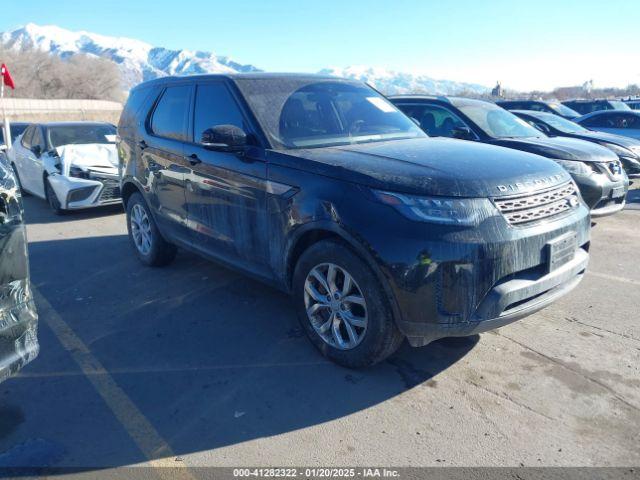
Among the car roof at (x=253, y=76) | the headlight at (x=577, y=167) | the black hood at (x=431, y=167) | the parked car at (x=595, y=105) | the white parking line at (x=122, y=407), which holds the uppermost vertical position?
the parked car at (x=595, y=105)

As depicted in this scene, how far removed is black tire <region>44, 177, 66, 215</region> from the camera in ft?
28.6

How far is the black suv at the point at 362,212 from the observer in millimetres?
2912

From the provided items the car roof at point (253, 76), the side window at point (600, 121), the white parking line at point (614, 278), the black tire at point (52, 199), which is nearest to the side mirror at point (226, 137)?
the car roof at point (253, 76)

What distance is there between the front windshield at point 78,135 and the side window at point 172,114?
4.91 m

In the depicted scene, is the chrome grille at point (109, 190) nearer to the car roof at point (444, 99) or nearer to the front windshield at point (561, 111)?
the car roof at point (444, 99)

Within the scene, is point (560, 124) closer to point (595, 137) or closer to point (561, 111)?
point (595, 137)

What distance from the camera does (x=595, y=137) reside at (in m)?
9.35

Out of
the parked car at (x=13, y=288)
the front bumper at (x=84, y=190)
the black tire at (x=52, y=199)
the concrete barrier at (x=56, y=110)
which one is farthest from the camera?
the concrete barrier at (x=56, y=110)

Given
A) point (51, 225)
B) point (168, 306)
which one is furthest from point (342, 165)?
point (51, 225)

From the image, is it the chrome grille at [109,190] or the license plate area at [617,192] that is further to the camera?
the chrome grille at [109,190]

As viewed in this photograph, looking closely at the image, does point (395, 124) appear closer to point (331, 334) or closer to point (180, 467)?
point (331, 334)

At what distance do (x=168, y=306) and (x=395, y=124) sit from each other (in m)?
2.65

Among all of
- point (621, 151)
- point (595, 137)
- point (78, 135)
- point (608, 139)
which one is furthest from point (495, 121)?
point (78, 135)

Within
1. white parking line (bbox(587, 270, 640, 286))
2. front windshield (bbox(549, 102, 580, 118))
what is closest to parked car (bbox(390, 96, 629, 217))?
white parking line (bbox(587, 270, 640, 286))
